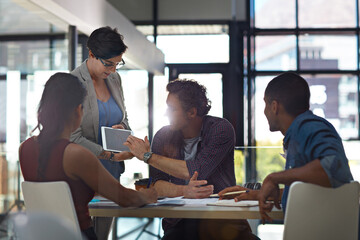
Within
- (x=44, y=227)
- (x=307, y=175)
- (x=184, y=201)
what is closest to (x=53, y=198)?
(x=44, y=227)

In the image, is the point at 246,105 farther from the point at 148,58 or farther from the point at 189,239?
the point at 189,239

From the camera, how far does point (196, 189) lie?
7.06 feet

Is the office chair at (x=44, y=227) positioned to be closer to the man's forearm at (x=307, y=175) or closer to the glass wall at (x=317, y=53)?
the man's forearm at (x=307, y=175)

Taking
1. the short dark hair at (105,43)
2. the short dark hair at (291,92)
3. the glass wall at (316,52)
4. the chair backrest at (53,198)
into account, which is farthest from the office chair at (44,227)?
the glass wall at (316,52)

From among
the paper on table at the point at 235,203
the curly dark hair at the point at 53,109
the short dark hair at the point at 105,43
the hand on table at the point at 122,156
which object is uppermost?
the short dark hair at the point at 105,43

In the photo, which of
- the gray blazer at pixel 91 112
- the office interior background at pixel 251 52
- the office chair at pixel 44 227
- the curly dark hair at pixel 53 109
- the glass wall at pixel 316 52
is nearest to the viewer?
the office chair at pixel 44 227

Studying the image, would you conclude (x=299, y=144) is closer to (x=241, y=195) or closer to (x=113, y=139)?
(x=241, y=195)

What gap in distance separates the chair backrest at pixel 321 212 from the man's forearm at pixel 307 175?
0.02 meters

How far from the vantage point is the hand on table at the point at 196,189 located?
214 cm

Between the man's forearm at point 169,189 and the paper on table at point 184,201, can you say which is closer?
the paper on table at point 184,201

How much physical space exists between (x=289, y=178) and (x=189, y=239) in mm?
679

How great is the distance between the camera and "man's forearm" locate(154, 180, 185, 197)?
219 cm

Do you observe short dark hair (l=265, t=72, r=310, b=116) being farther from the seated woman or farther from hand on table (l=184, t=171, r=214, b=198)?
the seated woman

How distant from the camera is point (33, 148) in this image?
1.74 m
